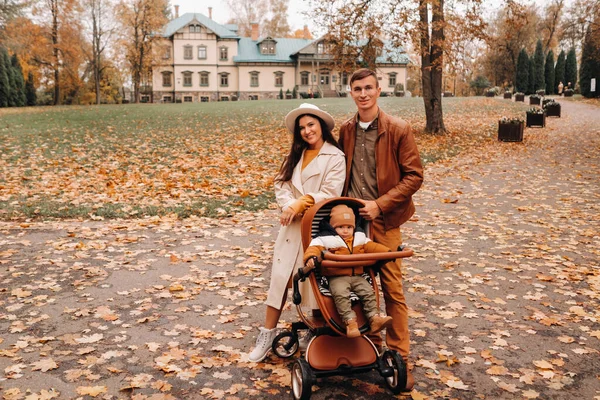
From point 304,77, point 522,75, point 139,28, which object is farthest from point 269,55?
point 522,75

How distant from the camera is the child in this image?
347cm

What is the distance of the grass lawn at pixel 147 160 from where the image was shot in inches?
397

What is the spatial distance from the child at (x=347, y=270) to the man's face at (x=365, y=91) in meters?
0.77

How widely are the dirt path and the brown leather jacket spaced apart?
1.31m

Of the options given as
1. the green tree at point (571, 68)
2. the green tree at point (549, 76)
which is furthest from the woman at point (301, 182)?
the green tree at point (571, 68)

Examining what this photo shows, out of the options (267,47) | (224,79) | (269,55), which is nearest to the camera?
(269,55)

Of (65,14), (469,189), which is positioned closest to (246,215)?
(469,189)

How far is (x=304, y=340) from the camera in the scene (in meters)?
4.65

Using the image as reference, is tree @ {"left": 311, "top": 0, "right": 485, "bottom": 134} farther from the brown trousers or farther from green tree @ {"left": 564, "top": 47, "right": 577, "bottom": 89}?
green tree @ {"left": 564, "top": 47, "right": 577, "bottom": 89}

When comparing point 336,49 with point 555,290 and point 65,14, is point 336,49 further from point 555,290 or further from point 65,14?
Result: point 65,14

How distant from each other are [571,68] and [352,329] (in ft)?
188

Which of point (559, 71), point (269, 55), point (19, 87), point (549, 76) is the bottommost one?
point (19, 87)

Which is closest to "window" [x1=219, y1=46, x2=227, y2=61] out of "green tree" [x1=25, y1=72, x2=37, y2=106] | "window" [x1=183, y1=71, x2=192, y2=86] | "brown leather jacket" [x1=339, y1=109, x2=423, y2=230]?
"window" [x1=183, y1=71, x2=192, y2=86]

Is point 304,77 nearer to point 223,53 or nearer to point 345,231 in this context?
point 223,53
